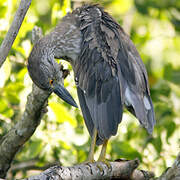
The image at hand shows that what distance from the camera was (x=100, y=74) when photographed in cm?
415

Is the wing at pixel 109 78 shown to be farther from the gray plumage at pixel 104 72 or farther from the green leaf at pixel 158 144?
the green leaf at pixel 158 144

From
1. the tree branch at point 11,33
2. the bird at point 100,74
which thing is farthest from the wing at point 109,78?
the tree branch at point 11,33

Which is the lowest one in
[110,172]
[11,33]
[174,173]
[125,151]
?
[125,151]

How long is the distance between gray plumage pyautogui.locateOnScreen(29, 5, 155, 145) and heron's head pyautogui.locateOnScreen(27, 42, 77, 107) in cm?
3

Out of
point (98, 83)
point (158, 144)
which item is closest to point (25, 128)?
point (98, 83)

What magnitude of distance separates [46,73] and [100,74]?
536 mm

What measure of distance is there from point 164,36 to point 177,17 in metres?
0.37

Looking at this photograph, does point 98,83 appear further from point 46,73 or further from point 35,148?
point 35,148

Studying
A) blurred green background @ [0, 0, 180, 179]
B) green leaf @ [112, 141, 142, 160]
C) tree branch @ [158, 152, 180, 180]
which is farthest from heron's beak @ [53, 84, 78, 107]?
tree branch @ [158, 152, 180, 180]

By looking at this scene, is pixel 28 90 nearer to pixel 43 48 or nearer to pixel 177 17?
pixel 43 48

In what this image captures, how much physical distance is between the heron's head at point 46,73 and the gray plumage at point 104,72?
0.11 ft

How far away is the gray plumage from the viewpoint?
3.96 metres

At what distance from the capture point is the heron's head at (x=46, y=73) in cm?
405

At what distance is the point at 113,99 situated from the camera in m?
3.99
